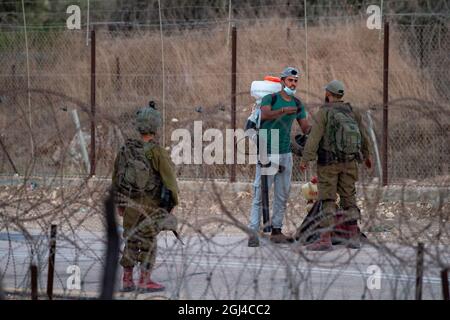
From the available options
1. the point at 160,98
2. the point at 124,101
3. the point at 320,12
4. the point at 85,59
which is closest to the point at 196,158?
the point at 160,98

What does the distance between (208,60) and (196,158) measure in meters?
5.09

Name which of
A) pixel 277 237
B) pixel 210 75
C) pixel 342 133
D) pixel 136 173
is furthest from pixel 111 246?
pixel 210 75

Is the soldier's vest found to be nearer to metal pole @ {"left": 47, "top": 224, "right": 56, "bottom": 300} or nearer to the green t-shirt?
the green t-shirt

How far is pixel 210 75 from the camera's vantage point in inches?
674

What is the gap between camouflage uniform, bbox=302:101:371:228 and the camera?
9.23 metres

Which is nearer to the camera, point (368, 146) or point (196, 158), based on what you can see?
point (368, 146)

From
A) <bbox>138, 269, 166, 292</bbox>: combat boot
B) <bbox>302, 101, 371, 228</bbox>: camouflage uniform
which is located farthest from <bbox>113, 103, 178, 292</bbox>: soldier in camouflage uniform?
<bbox>302, 101, 371, 228</bbox>: camouflage uniform

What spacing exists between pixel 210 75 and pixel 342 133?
8.09 meters

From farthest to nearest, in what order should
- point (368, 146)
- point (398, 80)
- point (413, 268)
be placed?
1. point (398, 80)
2. point (368, 146)
3. point (413, 268)

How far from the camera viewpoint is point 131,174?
746cm

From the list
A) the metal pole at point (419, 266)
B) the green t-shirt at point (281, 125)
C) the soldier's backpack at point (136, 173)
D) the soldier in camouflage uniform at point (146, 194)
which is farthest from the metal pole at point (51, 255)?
the green t-shirt at point (281, 125)
